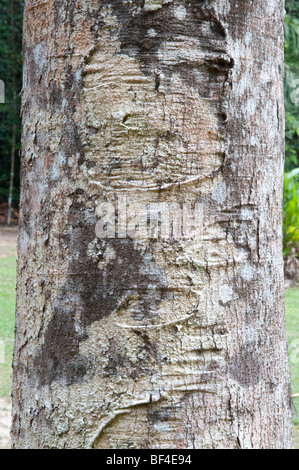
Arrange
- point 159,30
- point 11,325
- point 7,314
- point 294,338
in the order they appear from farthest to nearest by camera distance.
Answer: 1. point 7,314
2. point 11,325
3. point 294,338
4. point 159,30

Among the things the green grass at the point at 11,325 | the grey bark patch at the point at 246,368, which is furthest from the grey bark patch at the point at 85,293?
the green grass at the point at 11,325

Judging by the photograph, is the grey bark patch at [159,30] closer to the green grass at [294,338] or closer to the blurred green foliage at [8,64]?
the green grass at [294,338]

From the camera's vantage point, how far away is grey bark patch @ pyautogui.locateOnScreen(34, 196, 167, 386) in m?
1.07

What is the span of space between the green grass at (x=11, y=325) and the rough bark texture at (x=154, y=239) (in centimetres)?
329

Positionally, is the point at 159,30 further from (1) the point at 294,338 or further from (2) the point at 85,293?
A: (1) the point at 294,338

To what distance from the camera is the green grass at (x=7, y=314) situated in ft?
16.4

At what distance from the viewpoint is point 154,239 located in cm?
108

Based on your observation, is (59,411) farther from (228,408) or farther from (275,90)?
(275,90)

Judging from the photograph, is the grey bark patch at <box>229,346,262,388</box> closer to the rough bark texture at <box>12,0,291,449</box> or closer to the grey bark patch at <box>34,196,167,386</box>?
the rough bark texture at <box>12,0,291,449</box>

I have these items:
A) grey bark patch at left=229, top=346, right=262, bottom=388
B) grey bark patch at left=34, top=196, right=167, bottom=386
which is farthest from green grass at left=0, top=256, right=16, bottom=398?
grey bark patch at left=229, top=346, right=262, bottom=388

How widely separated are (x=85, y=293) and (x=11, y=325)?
17.7ft

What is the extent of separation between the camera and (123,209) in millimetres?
1079

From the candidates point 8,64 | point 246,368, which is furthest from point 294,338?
point 8,64
